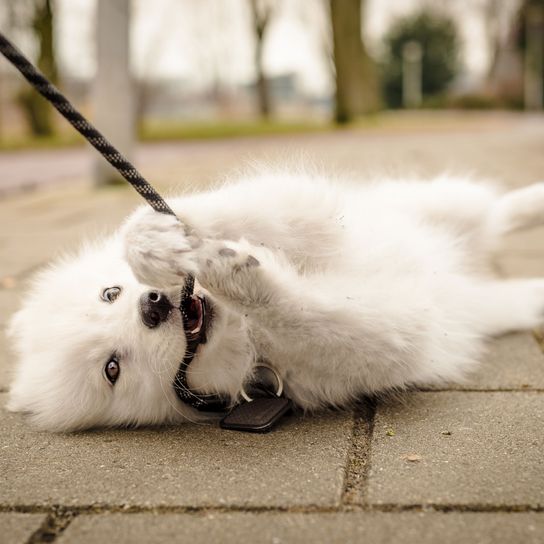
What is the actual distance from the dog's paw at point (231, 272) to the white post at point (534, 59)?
111 feet

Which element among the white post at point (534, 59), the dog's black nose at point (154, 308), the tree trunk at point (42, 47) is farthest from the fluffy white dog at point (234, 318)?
the white post at point (534, 59)

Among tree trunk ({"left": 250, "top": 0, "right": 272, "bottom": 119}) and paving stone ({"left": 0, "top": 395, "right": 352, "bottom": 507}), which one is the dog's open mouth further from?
tree trunk ({"left": 250, "top": 0, "right": 272, "bottom": 119})

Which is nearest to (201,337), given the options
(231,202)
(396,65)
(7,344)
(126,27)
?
(231,202)

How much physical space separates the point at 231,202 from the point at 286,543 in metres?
0.99

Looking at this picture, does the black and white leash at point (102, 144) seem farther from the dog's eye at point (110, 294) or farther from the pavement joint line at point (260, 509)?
the pavement joint line at point (260, 509)

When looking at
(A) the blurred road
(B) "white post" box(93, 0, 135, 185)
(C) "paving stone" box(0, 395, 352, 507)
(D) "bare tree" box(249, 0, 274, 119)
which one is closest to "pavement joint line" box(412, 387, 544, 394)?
(C) "paving stone" box(0, 395, 352, 507)

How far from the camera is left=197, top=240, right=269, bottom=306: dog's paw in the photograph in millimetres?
1823

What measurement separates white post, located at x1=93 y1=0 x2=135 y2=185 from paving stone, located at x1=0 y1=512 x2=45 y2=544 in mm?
5769

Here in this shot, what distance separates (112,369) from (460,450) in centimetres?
89

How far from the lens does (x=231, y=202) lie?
82.6 inches

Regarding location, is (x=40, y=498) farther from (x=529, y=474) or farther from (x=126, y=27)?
(x=126, y=27)

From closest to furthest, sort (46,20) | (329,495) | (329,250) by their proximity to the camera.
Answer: (329,495), (329,250), (46,20)

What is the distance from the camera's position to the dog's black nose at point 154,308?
1.94 m

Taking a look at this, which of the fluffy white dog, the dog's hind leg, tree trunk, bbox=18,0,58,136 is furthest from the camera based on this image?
tree trunk, bbox=18,0,58,136
